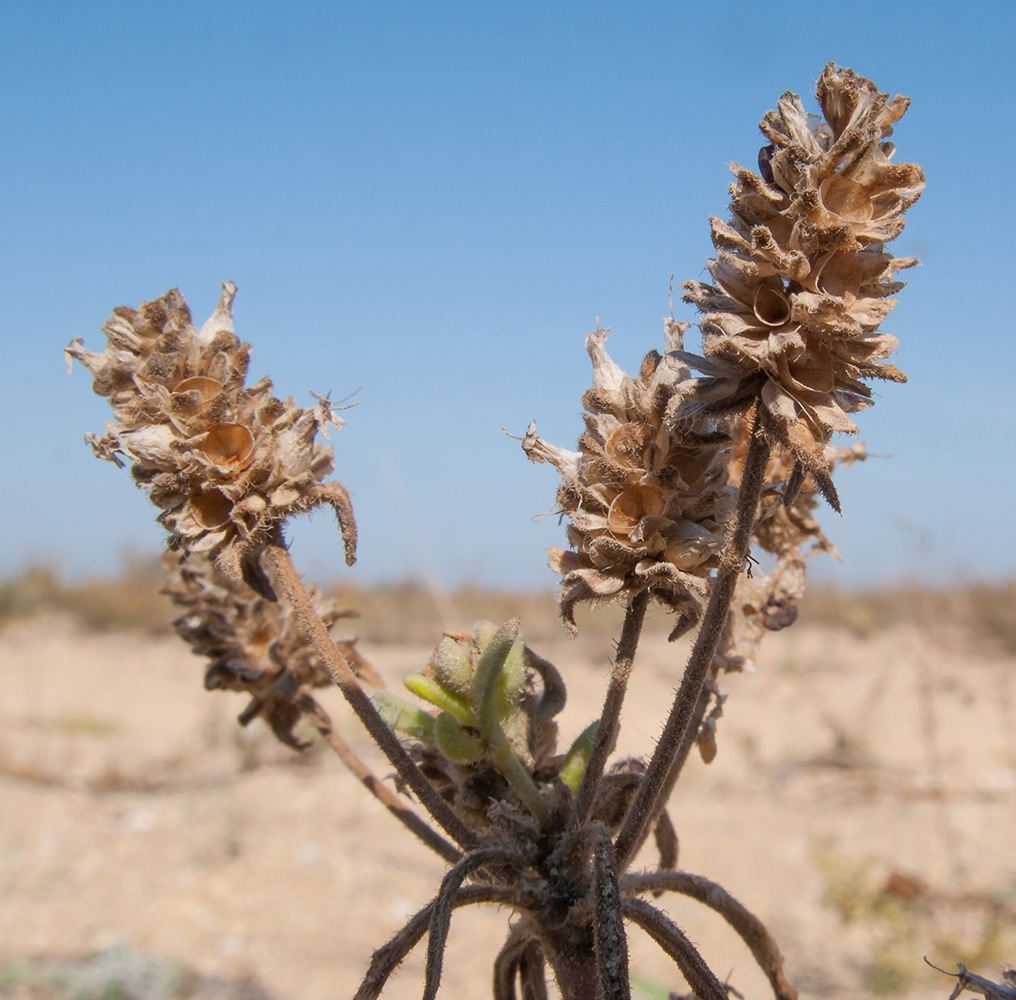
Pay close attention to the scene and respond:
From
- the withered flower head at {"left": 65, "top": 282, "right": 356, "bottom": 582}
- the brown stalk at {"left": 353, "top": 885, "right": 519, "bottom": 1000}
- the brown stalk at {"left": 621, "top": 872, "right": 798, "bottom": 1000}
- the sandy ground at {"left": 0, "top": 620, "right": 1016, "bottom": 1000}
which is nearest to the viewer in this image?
the brown stalk at {"left": 353, "top": 885, "right": 519, "bottom": 1000}

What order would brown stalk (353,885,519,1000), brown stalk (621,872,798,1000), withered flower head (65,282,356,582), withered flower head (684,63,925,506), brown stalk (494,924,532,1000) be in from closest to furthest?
withered flower head (684,63,925,506) < brown stalk (353,885,519,1000) < withered flower head (65,282,356,582) < brown stalk (621,872,798,1000) < brown stalk (494,924,532,1000)

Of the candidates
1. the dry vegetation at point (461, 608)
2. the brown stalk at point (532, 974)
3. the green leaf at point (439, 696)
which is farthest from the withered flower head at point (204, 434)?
the dry vegetation at point (461, 608)

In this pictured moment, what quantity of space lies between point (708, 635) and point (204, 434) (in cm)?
68

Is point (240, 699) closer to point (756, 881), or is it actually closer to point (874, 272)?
point (756, 881)

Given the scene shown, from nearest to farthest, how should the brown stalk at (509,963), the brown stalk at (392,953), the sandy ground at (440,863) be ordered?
1. the brown stalk at (392,953)
2. the brown stalk at (509,963)
3. the sandy ground at (440,863)

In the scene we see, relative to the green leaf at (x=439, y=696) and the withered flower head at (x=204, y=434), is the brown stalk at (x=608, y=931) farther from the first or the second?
the withered flower head at (x=204, y=434)

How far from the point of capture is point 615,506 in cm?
112

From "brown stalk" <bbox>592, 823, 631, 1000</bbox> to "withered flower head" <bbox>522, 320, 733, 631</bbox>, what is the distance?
1.00 ft

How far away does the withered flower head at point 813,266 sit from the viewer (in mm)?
963

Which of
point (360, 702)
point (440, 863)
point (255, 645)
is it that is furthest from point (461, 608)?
point (360, 702)

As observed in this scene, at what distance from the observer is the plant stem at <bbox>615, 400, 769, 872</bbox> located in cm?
104

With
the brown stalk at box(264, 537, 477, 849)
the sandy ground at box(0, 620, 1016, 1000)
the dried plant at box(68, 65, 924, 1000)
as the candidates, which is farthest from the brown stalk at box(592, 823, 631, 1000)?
the sandy ground at box(0, 620, 1016, 1000)

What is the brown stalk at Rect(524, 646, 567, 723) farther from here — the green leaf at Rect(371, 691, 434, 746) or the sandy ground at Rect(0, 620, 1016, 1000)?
the sandy ground at Rect(0, 620, 1016, 1000)

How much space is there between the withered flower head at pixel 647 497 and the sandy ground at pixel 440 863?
3546 mm
